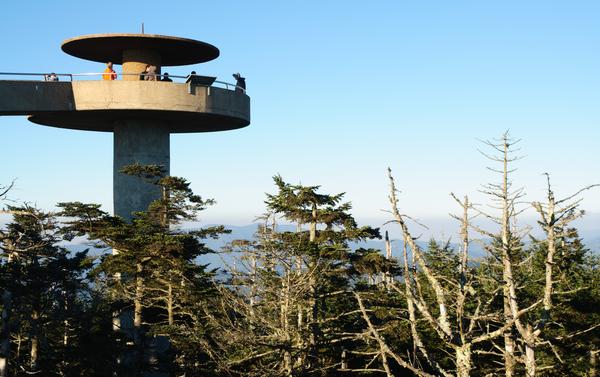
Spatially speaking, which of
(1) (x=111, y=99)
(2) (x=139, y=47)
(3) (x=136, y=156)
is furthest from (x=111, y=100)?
(2) (x=139, y=47)

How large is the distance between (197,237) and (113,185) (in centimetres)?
458

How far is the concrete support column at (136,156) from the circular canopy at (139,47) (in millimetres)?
3269

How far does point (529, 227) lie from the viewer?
12.0 m

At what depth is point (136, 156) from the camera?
33938mm

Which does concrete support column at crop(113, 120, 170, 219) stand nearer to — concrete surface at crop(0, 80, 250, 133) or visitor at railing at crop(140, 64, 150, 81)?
concrete surface at crop(0, 80, 250, 133)

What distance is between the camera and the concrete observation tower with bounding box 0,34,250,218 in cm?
Answer: 3269

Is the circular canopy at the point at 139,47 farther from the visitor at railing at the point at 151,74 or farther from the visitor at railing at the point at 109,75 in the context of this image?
the visitor at railing at the point at 109,75

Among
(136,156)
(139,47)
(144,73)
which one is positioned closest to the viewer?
(144,73)

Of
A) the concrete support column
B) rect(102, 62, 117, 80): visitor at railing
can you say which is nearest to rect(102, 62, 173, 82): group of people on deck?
rect(102, 62, 117, 80): visitor at railing

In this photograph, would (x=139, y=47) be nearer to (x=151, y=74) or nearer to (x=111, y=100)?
(x=151, y=74)

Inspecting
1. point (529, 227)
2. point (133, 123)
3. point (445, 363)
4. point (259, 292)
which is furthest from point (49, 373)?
point (529, 227)

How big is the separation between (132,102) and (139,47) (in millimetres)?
3212

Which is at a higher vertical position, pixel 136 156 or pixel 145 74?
pixel 145 74

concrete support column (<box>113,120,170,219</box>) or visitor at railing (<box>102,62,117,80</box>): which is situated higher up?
visitor at railing (<box>102,62,117,80</box>)
